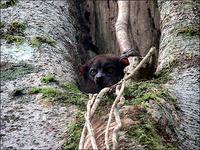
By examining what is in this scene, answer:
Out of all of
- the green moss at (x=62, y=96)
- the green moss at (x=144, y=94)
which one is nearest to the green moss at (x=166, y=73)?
the green moss at (x=144, y=94)

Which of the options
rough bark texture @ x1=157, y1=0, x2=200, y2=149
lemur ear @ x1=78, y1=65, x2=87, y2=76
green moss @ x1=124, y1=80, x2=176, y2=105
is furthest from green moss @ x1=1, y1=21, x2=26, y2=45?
lemur ear @ x1=78, y1=65, x2=87, y2=76

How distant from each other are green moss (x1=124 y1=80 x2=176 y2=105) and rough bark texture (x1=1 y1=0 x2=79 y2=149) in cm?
34

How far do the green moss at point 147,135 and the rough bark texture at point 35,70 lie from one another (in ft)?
1.18

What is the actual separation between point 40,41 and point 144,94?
95 cm

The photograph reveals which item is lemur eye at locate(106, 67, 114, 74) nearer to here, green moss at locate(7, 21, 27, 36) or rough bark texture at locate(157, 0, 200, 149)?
rough bark texture at locate(157, 0, 200, 149)

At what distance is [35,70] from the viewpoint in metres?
3.20

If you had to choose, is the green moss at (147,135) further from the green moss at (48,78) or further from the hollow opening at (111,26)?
the hollow opening at (111,26)

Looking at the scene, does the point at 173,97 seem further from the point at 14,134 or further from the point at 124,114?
the point at 14,134

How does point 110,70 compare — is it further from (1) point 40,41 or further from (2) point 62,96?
(2) point 62,96

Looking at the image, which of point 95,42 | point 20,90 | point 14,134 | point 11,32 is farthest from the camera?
point 95,42

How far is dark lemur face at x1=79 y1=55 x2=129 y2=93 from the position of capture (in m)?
5.50

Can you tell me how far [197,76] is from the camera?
11.9 feet

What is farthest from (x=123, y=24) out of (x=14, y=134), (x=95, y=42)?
(x=14, y=134)

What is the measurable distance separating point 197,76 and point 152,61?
0.32 meters
